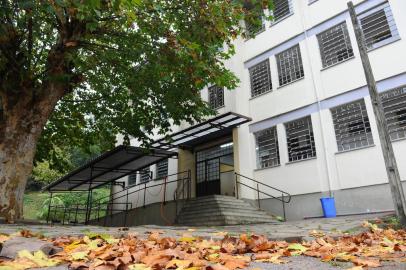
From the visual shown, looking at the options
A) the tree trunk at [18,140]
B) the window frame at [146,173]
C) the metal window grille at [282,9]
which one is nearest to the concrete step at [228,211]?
the tree trunk at [18,140]

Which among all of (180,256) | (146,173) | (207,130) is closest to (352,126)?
(207,130)

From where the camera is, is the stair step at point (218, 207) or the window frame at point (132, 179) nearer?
the stair step at point (218, 207)

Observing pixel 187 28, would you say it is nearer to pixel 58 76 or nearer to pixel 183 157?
pixel 58 76

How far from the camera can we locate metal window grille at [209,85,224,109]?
1745 centimetres

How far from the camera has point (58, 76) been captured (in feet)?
26.8

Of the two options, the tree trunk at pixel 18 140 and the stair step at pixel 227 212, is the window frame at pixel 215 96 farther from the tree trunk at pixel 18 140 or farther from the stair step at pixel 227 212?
the tree trunk at pixel 18 140

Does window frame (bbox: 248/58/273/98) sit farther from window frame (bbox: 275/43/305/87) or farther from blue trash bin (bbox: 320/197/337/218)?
blue trash bin (bbox: 320/197/337/218)

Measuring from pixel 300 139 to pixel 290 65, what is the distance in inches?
145

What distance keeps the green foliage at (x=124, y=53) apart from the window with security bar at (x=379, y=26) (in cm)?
597

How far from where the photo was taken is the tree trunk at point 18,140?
7.55 m

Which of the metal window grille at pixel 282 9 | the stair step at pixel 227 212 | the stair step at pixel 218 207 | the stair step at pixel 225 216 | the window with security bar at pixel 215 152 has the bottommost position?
the stair step at pixel 225 216

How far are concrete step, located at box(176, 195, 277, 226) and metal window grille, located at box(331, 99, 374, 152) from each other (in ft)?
13.6

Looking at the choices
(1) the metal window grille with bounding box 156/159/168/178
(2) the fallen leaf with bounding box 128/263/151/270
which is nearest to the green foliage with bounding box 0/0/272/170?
(2) the fallen leaf with bounding box 128/263/151/270

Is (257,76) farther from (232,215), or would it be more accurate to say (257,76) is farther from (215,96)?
(232,215)
